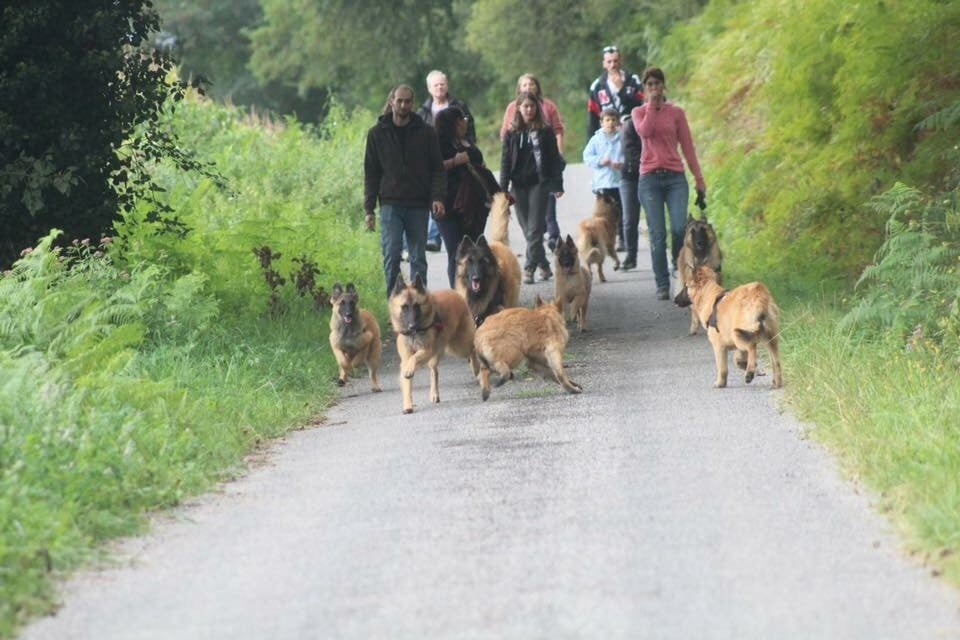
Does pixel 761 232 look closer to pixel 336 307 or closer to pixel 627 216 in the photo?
pixel 627 216

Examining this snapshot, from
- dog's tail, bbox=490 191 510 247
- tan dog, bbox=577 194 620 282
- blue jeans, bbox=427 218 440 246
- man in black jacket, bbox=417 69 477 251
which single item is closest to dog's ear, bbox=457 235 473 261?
dog's tail, bbox=490 191 510 247

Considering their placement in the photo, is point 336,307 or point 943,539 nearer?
point 943,539

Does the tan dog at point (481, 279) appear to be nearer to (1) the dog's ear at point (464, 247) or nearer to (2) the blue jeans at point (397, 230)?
(1) the dog's ear at point (464, 247)

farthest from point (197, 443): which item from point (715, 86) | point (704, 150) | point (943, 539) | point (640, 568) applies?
point (704, 150)

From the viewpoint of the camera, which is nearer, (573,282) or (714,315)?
(714,315)

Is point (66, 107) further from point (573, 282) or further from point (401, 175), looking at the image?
point (573, 282)

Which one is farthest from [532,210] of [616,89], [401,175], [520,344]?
[520,344]

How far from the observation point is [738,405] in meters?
12.4

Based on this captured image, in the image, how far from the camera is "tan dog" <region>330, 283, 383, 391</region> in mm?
14367

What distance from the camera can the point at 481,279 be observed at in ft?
52.4

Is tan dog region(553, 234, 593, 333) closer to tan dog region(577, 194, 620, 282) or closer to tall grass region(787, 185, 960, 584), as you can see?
tall grass region(787, 185, 960, 584)

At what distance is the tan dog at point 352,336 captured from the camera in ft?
47.1

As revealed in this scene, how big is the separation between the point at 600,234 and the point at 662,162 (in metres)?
3.39

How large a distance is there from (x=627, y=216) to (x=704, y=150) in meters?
10.1
